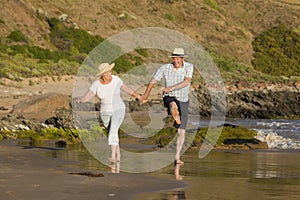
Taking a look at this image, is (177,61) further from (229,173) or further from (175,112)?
(229,173)

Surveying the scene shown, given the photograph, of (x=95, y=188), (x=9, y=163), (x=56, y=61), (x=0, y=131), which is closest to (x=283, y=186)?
(x=95, y=188)

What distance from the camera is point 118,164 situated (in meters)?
11.8

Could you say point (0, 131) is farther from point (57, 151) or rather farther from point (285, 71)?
point (285, 71)

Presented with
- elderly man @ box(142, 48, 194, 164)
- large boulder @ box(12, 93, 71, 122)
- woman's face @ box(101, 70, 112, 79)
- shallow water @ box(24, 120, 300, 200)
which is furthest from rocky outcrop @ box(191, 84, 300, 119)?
woman's face @ box(101, 70, 112, 79)

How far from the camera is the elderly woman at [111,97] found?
12.0 m

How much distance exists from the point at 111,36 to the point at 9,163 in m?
51.4

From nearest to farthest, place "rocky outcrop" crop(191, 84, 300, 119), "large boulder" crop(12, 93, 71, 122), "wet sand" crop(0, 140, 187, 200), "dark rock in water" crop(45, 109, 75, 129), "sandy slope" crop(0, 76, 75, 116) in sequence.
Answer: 1. "wet sand" crop(0, 140, 187, 200)
2. "dark rock in water" crop(45, 109, 75, 129)
3. "large boulder" crop(12, 93, 71, 122)
4. "sandy slope" crop(0, 76, 75, 116)
5. "rocky outcrop" crop(191, 84, 300, 119)

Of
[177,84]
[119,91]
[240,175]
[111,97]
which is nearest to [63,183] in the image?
[240,175]

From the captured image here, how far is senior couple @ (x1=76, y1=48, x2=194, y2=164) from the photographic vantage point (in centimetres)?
1205

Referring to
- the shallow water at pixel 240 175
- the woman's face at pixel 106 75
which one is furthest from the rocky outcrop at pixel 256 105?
the woman's face at pixel 106 75

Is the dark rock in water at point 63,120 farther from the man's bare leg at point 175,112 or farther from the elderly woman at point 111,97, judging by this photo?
the man's bare leg at point 175,112

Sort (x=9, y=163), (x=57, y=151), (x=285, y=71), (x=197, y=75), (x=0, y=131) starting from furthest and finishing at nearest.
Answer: (x=285, y=71)
(x=197, y=75)
(x=0, y=131)
(x=57, y=151)
(x=9, y=163)

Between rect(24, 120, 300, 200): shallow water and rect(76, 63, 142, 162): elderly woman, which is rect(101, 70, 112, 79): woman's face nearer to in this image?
rect(76, 63, 142, 162): elderly woman

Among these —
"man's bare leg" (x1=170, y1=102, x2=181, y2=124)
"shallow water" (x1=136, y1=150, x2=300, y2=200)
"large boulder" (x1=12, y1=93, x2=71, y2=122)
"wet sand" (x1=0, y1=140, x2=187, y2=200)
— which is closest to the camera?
"wet sand" (x1=0, y1=140, x2=187, y2=200)
